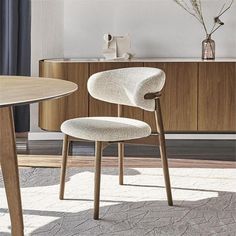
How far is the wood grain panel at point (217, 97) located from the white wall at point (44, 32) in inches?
51.7

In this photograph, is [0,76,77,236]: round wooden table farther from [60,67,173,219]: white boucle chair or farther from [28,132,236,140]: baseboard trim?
[28,132,236,140]: baseboard trim

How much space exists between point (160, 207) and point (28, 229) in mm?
758

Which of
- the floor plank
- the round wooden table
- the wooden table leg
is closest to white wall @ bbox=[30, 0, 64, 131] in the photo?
the floor plank

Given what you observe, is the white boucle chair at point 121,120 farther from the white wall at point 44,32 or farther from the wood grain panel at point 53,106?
the white wall at point 44,32

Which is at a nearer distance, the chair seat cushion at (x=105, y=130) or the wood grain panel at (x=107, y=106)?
the chair seat cushion at (x=105, y=130)

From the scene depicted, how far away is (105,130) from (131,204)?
0.51 meters

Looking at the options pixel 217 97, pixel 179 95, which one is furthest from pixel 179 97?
pixel 217 97

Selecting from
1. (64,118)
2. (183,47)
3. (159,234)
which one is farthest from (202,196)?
(183,47)

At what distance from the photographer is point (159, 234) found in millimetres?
2811

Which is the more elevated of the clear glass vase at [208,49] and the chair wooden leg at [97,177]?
the clear glass vase at [208,49]

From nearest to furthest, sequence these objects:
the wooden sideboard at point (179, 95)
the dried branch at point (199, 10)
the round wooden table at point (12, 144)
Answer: the round wooden table at point (12, 144) → the wooden sideboard at point (179, 95) → the dried branch at point (199, 10)

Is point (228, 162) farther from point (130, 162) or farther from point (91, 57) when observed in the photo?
point (91, 57)

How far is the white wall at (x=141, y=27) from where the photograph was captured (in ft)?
17.2

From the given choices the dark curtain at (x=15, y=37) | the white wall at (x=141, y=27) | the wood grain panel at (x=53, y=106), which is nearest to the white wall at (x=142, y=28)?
the white wall at (x=141, y=27)
